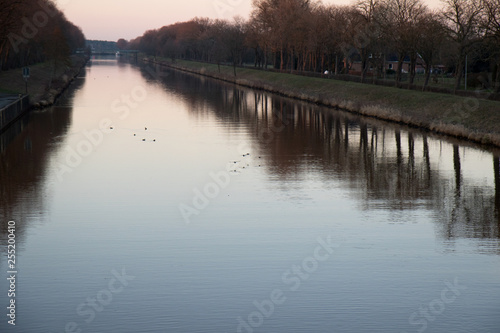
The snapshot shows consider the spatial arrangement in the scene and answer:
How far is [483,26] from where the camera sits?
44562mm

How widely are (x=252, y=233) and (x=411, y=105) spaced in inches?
1171

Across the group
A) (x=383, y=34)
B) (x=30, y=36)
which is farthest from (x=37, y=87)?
(x=383, y=34)

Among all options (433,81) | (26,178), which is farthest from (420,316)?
(433,81)

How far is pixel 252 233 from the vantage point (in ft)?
53.5

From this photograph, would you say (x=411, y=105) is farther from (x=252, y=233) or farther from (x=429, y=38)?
(x=252, y=233)

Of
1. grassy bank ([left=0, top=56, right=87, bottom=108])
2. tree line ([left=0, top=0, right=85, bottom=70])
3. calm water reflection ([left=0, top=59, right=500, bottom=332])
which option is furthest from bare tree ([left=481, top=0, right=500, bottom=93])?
tree line ([left=0, top=0, right=85, bottom=70])

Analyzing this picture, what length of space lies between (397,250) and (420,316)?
12.9ft

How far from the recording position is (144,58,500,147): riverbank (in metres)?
34.3

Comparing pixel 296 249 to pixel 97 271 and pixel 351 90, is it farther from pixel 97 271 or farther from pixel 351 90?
pixel 351 90

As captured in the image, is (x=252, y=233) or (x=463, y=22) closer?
(x=252, y=233)

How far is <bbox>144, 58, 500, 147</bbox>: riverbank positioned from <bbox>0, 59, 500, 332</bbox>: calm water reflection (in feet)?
7.35

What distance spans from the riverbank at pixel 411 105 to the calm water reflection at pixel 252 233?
2.24 meters

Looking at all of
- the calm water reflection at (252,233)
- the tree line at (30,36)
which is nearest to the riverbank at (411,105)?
the calm water reflection at (252,233)

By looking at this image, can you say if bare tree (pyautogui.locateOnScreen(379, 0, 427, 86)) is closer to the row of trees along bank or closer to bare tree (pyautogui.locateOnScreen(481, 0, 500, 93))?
the row of trees along bank
